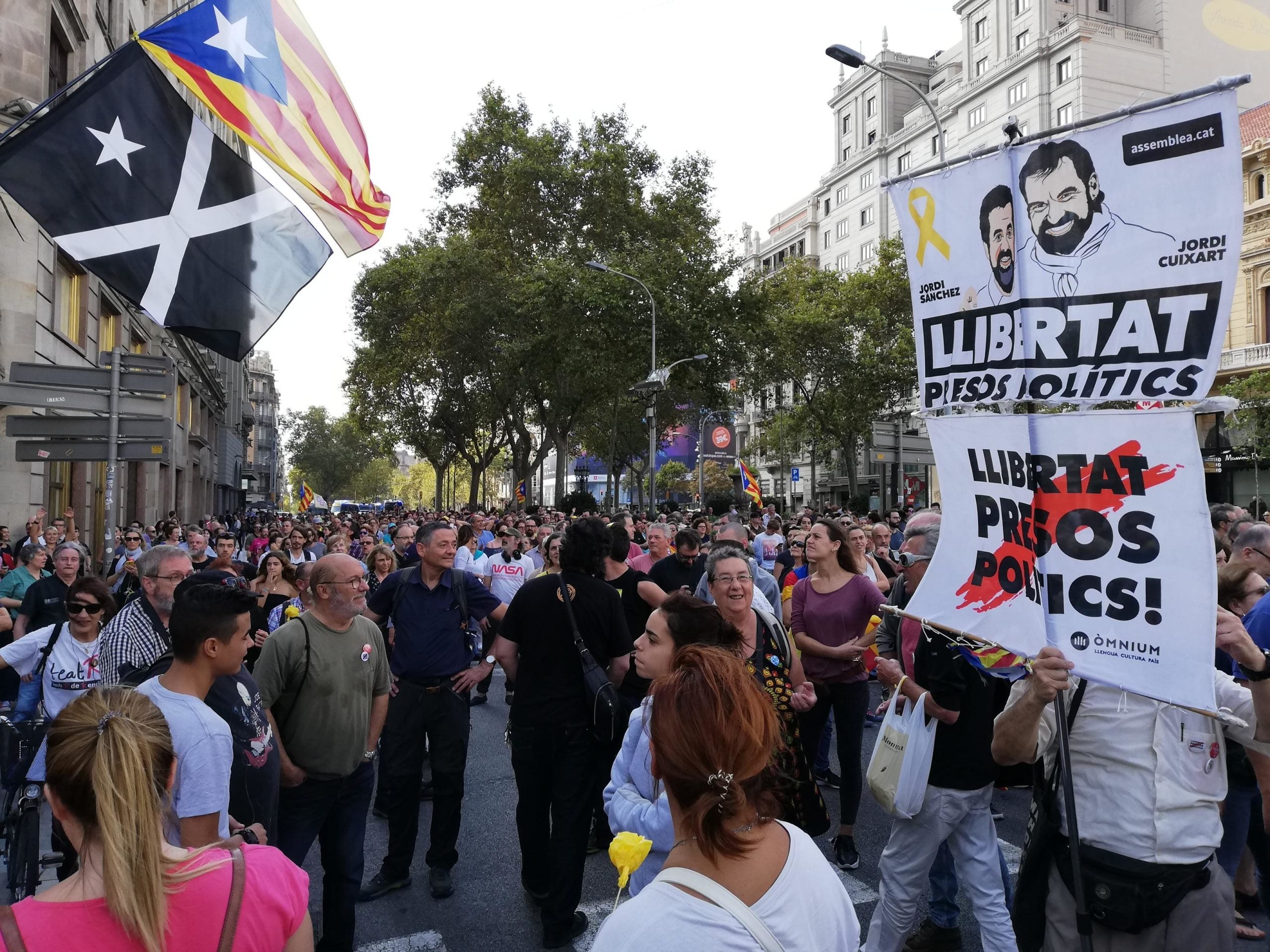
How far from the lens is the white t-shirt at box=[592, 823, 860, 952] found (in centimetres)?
157

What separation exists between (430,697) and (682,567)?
7.99 ft

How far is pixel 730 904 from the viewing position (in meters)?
1.62

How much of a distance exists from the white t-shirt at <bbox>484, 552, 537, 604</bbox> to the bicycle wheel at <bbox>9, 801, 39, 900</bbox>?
5.04 metres

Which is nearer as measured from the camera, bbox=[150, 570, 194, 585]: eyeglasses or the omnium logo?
the omnium logo

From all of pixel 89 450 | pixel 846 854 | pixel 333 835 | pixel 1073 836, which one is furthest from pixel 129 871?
pixel 89 450

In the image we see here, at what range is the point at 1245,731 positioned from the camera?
276 cm

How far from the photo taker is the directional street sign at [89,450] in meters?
7.20

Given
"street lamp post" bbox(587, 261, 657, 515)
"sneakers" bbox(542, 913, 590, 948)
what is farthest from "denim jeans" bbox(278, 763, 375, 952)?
"street lamp post" bbox(587, 261, 657, 515)

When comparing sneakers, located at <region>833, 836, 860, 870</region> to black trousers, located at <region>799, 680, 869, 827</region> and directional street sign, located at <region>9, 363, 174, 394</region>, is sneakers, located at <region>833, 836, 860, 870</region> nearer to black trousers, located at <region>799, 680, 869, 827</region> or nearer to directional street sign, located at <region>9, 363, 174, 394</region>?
black trousers, located at <region>799, 680, 869, 827</region>

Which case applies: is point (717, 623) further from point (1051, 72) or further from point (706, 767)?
point (1051, 72)

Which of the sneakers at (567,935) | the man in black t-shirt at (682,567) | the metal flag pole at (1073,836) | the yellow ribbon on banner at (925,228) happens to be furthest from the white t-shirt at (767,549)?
the metal flag pole at (1073,836)

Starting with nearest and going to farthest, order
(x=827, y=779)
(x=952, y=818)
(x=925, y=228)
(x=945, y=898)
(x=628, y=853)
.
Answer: (x=628, y=853) → (x=925, y=228) → (x=952, y=818) → (x=945, y=898) → (x=827, y=779)

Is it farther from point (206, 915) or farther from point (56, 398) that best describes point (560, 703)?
point (56, 398)

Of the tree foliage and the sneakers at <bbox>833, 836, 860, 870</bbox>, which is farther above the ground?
the tree foliage
